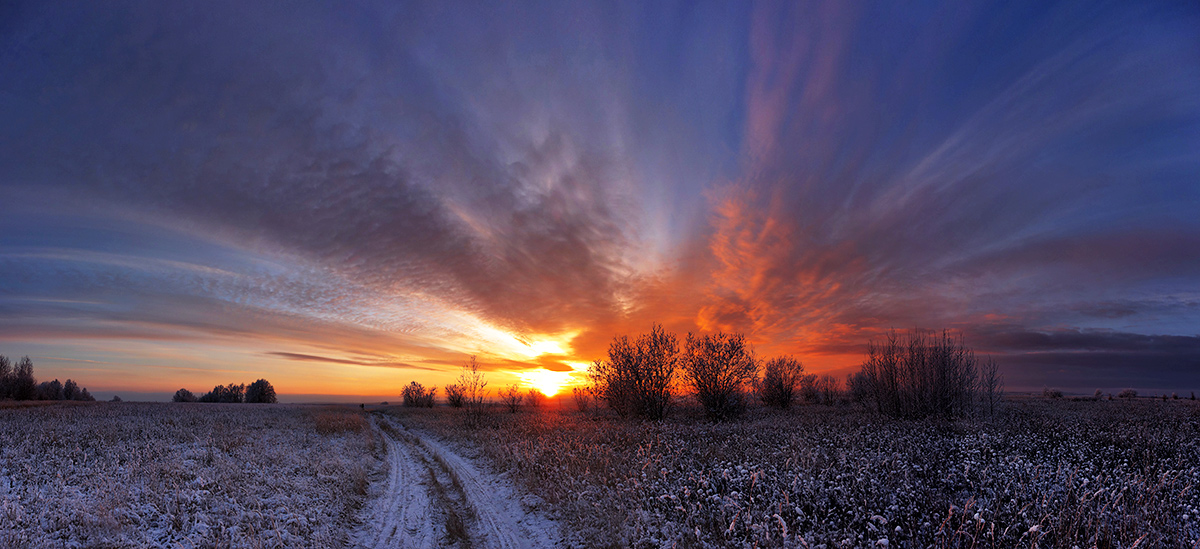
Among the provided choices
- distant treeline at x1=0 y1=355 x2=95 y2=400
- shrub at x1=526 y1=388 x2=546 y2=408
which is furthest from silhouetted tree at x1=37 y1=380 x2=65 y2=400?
shrub at x1=526 y1=388 x2=546 y2=408

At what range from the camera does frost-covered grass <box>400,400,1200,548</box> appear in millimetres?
6746

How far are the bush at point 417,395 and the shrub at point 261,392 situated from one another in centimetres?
5138

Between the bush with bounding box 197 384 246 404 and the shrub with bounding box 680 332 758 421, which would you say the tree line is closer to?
the shrub with bounding box 680 332 758 421

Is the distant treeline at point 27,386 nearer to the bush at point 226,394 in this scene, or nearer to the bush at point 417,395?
the bush at point 226,394

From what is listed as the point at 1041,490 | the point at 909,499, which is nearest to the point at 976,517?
the point at 909,499

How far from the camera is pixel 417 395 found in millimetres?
88000

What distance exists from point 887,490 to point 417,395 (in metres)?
93.6

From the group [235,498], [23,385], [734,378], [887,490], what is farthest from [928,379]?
[23,385]

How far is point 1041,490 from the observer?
7934 millimetres

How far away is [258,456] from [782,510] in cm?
1877

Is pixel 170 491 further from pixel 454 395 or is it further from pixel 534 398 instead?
pixel 454 395

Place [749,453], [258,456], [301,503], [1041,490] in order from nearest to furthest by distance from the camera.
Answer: [1041,490] → [301,503] → [749,453] → [258,456]

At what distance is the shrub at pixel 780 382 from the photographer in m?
47.7

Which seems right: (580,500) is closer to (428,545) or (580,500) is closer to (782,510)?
(428,545)
